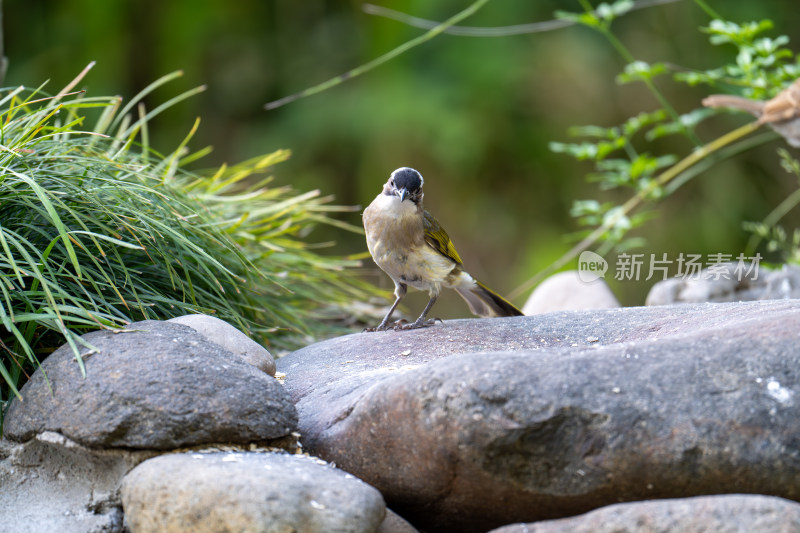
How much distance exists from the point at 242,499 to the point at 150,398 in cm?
46

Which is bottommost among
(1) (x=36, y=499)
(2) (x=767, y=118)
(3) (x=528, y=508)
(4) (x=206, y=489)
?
(1) (x=36, y=499)

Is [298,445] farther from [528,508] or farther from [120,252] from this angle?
[120,252]

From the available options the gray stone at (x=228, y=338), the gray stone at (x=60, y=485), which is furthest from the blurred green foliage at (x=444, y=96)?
the gray stone at (x=60, y=485)

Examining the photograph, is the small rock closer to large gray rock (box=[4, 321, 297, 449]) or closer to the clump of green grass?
large gray rock (box=[4, 321, 297, 449])

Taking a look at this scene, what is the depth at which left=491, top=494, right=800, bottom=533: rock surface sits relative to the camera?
1683 millimetres

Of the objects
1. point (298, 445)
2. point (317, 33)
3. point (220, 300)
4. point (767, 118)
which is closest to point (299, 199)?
point (220, 300)

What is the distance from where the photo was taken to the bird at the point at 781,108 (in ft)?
13.5

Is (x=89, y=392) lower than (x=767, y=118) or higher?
lower

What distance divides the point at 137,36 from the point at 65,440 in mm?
6916

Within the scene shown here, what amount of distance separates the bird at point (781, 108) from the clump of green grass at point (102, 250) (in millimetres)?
2367

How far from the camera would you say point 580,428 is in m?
1.98

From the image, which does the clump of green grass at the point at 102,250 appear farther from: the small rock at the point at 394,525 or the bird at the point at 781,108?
the bird at the point at 781,108

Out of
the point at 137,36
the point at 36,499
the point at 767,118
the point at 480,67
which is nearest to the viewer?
the point at 36,499

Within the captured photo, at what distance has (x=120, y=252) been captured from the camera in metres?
3.07
